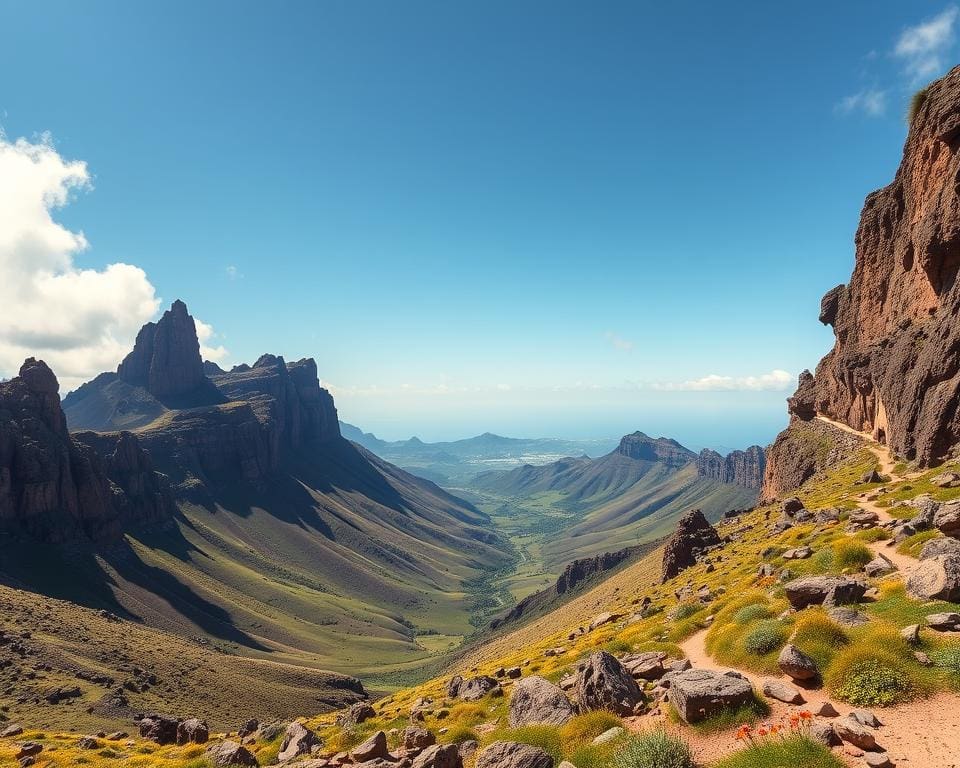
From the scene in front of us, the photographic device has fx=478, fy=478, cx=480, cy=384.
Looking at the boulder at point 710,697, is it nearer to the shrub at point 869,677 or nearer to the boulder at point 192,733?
the shrub at point 869,677

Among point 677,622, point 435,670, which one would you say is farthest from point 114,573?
point 677,622

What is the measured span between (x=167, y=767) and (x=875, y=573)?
135 feet

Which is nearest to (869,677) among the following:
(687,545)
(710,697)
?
(710,697)

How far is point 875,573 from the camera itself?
77.8 ft

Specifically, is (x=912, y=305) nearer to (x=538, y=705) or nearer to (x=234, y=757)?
(x=538, y=705)

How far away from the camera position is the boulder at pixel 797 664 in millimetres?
16125

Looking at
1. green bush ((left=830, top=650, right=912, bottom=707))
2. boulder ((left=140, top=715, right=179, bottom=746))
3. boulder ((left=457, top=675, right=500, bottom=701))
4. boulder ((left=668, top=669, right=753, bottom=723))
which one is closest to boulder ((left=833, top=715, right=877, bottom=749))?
green bush ((left=830, top=650, right=912, bottom=707))

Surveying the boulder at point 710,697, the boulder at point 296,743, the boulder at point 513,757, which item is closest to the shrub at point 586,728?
the boulder at point 513,757

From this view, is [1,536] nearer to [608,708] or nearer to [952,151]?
[608,708]

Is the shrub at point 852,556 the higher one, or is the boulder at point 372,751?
the shrub at point 852,556

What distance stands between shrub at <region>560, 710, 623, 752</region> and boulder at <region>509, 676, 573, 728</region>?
1477mm

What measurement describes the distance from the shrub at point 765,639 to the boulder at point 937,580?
5.39m

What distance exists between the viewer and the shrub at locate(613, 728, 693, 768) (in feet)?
42.3

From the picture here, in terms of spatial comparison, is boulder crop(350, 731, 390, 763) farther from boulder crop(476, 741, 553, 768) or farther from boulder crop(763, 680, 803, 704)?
boulder crop(763, 680, 803, 704)
